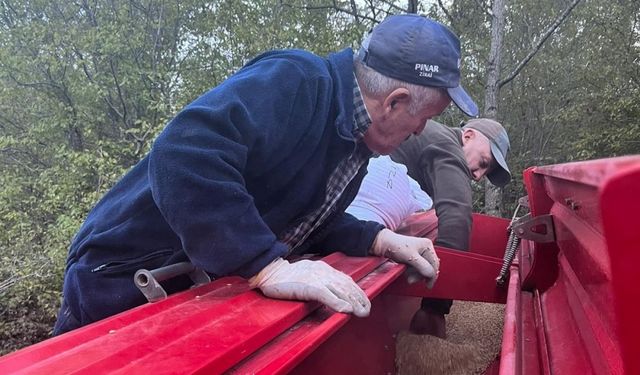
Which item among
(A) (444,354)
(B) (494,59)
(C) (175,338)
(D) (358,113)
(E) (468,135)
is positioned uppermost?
(B) (494,59)

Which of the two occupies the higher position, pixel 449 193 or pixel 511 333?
pixel 449 193

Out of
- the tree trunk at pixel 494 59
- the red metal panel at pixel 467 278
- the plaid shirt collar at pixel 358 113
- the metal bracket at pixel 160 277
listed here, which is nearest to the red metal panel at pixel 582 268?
the red metal panel at pixel 467 278

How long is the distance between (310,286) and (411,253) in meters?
0.79

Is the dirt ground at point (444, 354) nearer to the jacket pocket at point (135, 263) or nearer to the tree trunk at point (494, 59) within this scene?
the jacket pocket at point (135, 263)

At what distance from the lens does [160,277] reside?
1437 mm

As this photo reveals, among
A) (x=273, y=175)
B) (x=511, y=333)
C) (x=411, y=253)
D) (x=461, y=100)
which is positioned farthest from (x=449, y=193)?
(x=273, y=175)

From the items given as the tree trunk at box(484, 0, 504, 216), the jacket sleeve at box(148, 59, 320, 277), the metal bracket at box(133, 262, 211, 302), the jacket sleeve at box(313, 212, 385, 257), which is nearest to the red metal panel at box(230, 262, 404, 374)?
the jacket sleeve at box(313, 212, 385, 257)

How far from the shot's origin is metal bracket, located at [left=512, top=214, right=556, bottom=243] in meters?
1.94

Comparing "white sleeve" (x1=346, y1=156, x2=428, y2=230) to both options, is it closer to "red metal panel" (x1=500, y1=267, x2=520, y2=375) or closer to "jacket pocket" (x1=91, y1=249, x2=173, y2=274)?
"red metal panel" (x1=500, y1=267, x2=520, y2=375)

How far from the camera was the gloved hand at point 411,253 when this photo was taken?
2.01 meters

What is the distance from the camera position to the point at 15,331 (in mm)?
5773

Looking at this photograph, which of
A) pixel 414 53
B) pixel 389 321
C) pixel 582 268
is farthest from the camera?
pixel 389 321

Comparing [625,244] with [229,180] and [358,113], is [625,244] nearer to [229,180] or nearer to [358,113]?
[229,180]

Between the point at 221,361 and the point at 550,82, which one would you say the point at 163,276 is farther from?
the point at 550,82
